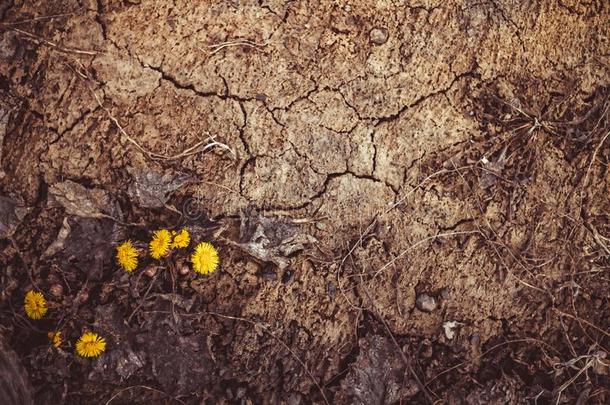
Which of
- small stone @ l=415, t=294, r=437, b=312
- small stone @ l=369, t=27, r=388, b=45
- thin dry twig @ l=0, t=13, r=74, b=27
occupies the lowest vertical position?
small stone @ l=415, t=294, r=437, b=312

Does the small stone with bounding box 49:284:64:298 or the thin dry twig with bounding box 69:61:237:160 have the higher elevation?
the thin dry twig with bounding box 69:61:237:160

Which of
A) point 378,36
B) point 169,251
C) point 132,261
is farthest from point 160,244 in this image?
point 378,36

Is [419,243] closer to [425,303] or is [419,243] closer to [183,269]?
[425,303]

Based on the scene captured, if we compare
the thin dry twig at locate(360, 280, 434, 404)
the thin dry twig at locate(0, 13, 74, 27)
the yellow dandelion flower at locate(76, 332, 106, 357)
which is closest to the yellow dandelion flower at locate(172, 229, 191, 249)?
the yellow dandelion flower at locate(76, 332, 106, 357)

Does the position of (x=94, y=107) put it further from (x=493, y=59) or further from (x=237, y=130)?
(x=493, y=59)

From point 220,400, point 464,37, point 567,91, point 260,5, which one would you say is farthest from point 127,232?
point 567,91

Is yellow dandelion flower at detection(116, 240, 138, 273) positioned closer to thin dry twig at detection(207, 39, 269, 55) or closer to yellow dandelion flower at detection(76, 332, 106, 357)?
yellow dandelion flower at detection(76, 332, 106, 357)
